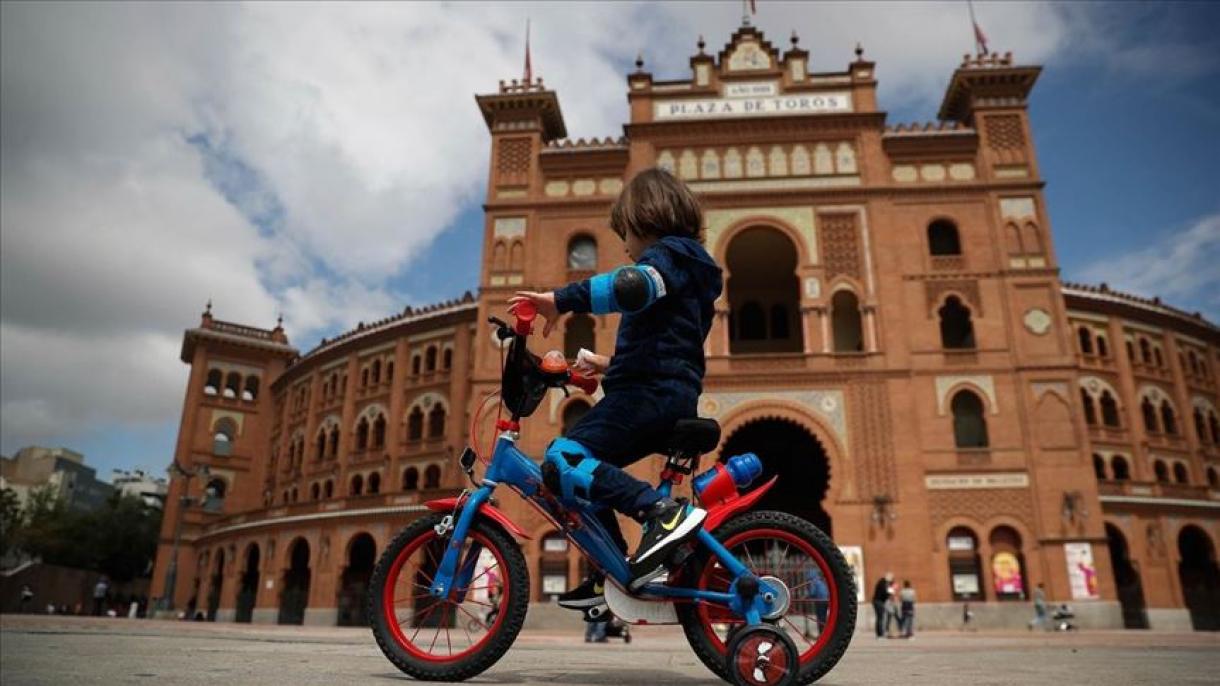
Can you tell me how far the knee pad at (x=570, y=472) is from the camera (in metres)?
3.00

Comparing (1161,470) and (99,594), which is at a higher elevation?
(1161,470)

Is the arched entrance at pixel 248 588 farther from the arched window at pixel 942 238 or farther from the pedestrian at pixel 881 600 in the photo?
the arched window at pixel 942 238

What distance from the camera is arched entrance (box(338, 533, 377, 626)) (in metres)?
28.0

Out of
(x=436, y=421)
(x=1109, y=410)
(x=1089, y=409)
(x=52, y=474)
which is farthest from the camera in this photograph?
(x=52, y=474)

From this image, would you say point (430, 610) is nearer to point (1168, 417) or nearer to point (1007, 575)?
point (1007, 575)

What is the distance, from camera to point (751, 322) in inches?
1145

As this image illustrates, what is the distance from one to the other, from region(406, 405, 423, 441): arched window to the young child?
98.4 ft

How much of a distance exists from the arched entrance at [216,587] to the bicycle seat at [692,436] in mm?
36220

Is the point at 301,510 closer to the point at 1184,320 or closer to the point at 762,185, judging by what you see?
the point at 762,185

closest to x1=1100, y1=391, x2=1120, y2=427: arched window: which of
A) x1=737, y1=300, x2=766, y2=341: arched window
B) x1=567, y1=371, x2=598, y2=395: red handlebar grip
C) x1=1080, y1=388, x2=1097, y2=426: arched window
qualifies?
x1=1080, y1=388, x2=1097, y2=426: arched window

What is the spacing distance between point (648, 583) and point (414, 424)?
1216 inches

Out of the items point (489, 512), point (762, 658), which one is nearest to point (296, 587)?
point (489, 512)

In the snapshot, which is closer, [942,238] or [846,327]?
[942,238]

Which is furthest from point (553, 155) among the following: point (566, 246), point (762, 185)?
point (762, 185)
